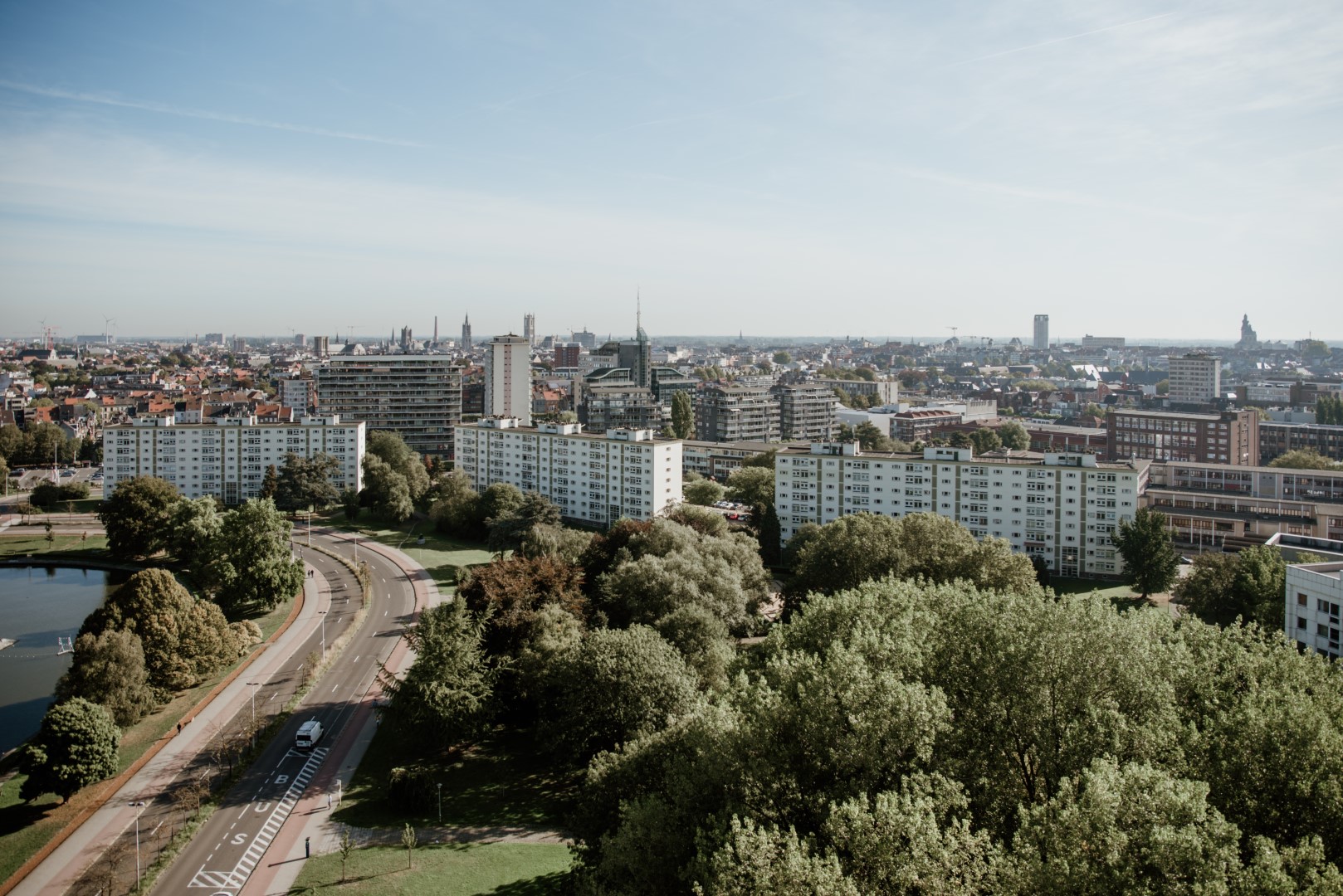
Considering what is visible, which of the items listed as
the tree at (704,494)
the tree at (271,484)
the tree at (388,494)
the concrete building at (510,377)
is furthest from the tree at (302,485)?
the concrete building at (510,377)

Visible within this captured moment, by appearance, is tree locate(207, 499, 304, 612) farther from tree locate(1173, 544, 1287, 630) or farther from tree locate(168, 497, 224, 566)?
tree locate(1173, 544, 1287, 630)

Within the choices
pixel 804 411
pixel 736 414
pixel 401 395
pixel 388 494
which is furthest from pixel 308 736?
pixel 804 411

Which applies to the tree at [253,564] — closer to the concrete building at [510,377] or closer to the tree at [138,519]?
the tree at [138,519]

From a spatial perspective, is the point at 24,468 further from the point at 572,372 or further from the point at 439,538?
the point at 572,372

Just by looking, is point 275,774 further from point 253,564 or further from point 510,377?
point 510,377

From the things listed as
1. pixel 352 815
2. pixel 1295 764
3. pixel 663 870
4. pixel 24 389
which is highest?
pixel 24 389

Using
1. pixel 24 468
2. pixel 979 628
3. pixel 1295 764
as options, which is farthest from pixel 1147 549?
pixel 24 468
